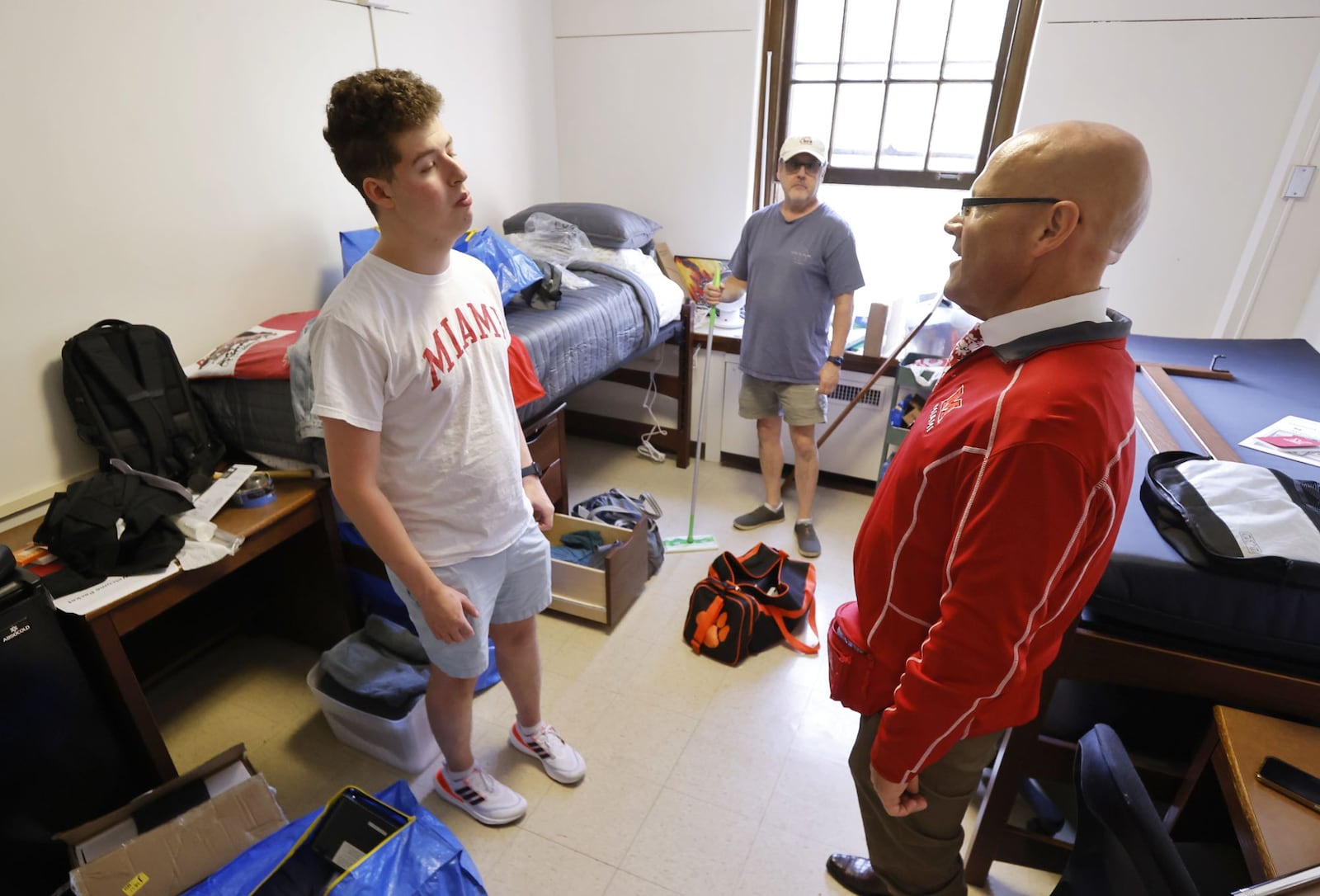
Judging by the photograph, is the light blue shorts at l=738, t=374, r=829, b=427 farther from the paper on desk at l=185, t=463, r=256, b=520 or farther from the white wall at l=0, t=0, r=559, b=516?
the paper on desk at l=185, t=463, r=256, b=520

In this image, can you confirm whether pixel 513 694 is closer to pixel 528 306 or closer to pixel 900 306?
pixel 528 306

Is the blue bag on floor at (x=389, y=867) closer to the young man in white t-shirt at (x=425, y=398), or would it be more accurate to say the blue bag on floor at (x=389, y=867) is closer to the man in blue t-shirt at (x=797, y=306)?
the young man in white t-shirt at (x=425, y=398)

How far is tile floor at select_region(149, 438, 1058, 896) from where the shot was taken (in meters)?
1.54

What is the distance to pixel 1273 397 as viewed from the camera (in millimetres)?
1970

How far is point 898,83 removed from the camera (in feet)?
9.92

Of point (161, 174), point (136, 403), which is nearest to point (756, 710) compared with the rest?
point (136, 403)

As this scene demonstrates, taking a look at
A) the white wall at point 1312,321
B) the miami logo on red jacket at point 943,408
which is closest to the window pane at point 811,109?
the white wall at point 1312,321

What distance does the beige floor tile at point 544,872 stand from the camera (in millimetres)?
1483

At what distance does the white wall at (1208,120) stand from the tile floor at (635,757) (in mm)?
1940

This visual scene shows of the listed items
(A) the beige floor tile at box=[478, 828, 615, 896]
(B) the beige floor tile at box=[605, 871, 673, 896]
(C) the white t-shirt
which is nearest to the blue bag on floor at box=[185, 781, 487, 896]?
(A) the beige floor tile at box=[478, 828, 615, 896]

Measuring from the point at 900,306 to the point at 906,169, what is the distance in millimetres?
670

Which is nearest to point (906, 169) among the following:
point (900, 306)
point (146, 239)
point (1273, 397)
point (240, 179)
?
point (900, 306)

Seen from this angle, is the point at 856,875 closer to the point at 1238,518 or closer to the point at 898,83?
the point at 1238,518

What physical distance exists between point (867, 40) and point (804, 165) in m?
1.12
